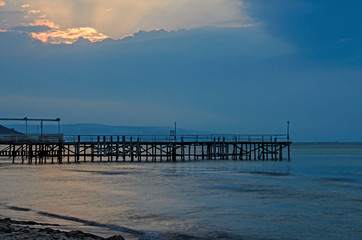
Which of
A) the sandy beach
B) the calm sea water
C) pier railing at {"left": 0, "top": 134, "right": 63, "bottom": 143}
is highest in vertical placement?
pier railing at {"left": 0, "top": 134, "right": 63, "bottom": 143}

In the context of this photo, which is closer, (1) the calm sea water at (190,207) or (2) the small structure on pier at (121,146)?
(1) the calm sea water at (190,207)

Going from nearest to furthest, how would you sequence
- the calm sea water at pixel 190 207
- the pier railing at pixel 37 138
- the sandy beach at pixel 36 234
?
the sandy beach at pixel 36 234, the calm sea water at pixel 190 207, the pier railing at pixel 37 138

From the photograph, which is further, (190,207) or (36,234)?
(190,207)

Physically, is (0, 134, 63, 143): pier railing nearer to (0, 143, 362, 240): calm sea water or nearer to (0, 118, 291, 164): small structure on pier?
(0, 118, 291, 164): small structure on pier

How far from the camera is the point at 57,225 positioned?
603 inches

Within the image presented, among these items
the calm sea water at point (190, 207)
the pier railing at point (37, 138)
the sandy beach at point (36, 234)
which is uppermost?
the pier railing at point (37, 138)

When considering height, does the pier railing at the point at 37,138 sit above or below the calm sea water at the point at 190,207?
above

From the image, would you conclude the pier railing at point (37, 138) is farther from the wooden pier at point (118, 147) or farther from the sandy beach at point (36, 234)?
the sandy beach at point (36, 234)

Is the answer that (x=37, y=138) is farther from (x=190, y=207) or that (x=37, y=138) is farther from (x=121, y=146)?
(x=190, y=207)

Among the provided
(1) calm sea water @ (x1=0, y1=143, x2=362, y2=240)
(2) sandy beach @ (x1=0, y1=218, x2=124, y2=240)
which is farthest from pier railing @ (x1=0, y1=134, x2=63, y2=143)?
(2) sandy beach @ (x1=0, y1=218, x2=124, y2=240)

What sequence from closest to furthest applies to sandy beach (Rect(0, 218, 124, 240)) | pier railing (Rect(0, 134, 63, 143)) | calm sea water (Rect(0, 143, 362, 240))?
sandy beach (Rect(0, 218, 124, 240)) < calm sea water (Rect(0, 143, 362, 240)) < pier railing (Rect(0, 134, 63, 143))

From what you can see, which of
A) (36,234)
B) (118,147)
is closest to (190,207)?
(36,234)

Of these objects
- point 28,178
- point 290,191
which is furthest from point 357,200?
point 28,178

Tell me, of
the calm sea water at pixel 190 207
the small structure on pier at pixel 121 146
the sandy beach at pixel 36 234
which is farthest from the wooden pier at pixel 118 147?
the sandy beach at pixel 36 234
